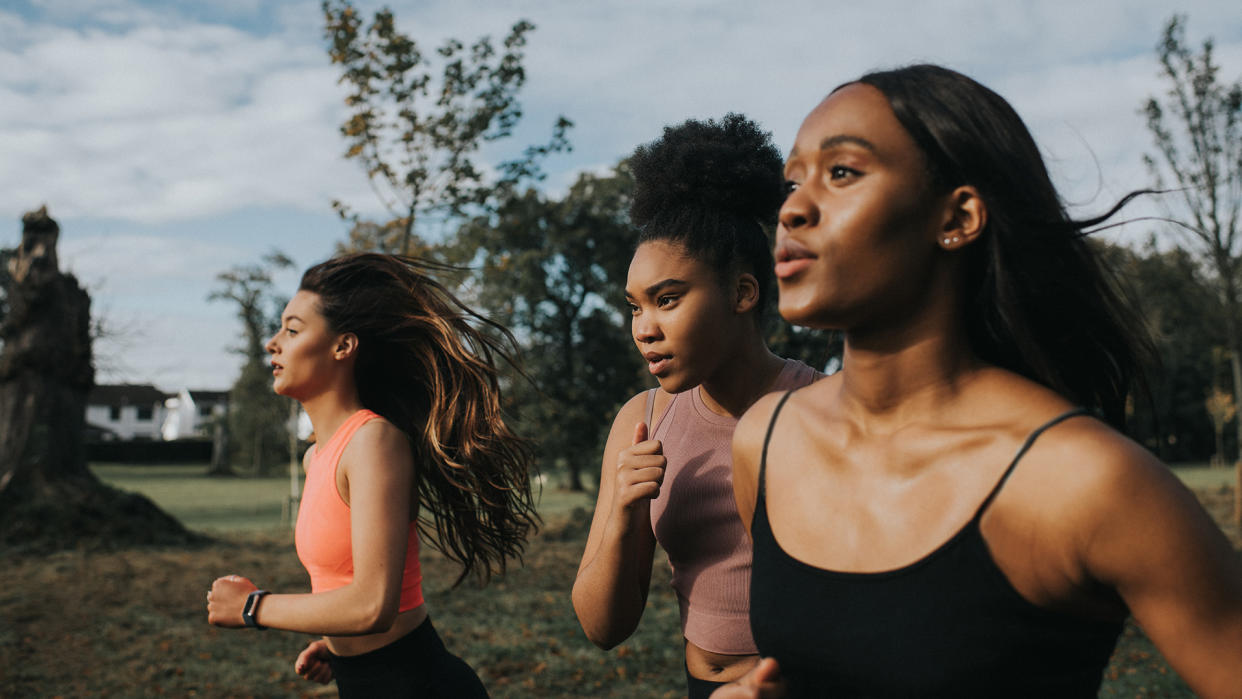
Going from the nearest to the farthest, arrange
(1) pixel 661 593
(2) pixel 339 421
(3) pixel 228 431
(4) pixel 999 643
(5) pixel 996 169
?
(4) pixel 999 643, (5) pixel 996 169, (2) pixel 339 421, (1) pixel 661 593, (3) pixel 228 431

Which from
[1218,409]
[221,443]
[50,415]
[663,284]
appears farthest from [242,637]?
[1218,409]

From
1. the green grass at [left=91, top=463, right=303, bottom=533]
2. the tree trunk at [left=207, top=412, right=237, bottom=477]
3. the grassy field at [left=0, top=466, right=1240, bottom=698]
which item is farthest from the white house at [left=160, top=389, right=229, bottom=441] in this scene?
the grassy field at [left=0, top=466, right=1240, bottom=698]

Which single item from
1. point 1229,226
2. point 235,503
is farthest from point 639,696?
point 235,503

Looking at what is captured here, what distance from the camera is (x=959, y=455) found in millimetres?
1571

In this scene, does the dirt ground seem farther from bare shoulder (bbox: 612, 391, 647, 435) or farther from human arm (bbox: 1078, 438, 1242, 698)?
human arm (bbox: 1078, 438, 1242, 698)

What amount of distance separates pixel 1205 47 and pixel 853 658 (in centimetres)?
1804

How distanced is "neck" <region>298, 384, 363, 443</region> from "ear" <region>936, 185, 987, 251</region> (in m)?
2.30

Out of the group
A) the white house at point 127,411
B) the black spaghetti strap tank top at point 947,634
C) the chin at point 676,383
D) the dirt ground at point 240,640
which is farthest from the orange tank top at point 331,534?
the white house at point 127,411

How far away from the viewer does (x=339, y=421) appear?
3.31 meters

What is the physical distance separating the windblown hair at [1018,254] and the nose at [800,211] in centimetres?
20

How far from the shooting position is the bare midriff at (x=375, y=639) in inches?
121

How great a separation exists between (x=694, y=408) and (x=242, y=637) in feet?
24.7

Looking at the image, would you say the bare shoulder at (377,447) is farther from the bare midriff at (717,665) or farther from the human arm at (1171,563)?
the human arm at (1171,563)

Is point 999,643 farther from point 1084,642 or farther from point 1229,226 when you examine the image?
point 1229,226
